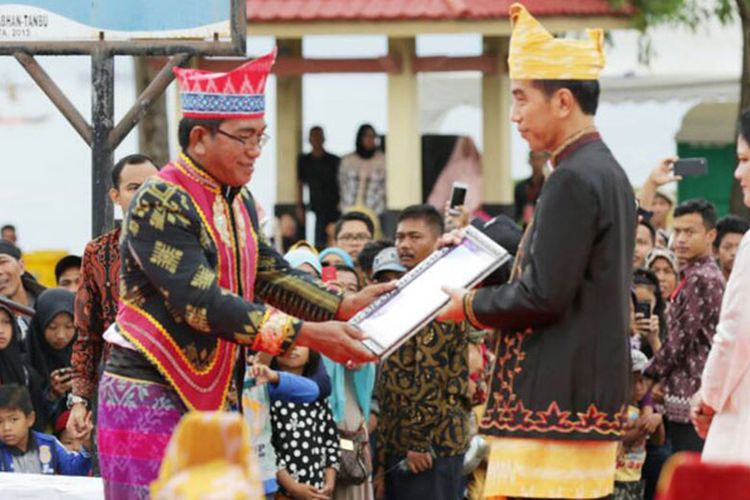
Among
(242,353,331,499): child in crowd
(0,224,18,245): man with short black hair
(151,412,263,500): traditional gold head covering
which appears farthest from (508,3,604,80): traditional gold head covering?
(0,224,18,245): man with short black hair

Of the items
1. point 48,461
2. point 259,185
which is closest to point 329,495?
point 48,461

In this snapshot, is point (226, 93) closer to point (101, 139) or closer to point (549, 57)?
point (549, 57)

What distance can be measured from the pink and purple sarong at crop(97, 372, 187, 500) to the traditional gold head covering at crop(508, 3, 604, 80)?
58.8 inches

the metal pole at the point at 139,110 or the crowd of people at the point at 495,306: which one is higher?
the metal pole at the point at 139,110

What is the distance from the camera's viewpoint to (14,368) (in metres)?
10.1

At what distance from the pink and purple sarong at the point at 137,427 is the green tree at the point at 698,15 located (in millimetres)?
13447

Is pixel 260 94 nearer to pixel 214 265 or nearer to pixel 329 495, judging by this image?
pixel 214 265

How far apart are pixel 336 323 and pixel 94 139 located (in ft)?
11.3

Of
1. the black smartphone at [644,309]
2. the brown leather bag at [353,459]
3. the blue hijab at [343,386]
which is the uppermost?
the black smartphone at [644,309]

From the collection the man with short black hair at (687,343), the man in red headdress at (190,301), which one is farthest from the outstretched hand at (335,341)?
the man with short black hair at (687,343)

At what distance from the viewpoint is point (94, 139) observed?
9164 mm

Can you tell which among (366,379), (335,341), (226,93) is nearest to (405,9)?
(366,379)

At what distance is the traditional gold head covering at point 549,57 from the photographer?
233 inches

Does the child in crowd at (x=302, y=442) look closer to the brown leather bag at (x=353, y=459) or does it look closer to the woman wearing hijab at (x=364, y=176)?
the brown leather bag at (x=353, y=459)
